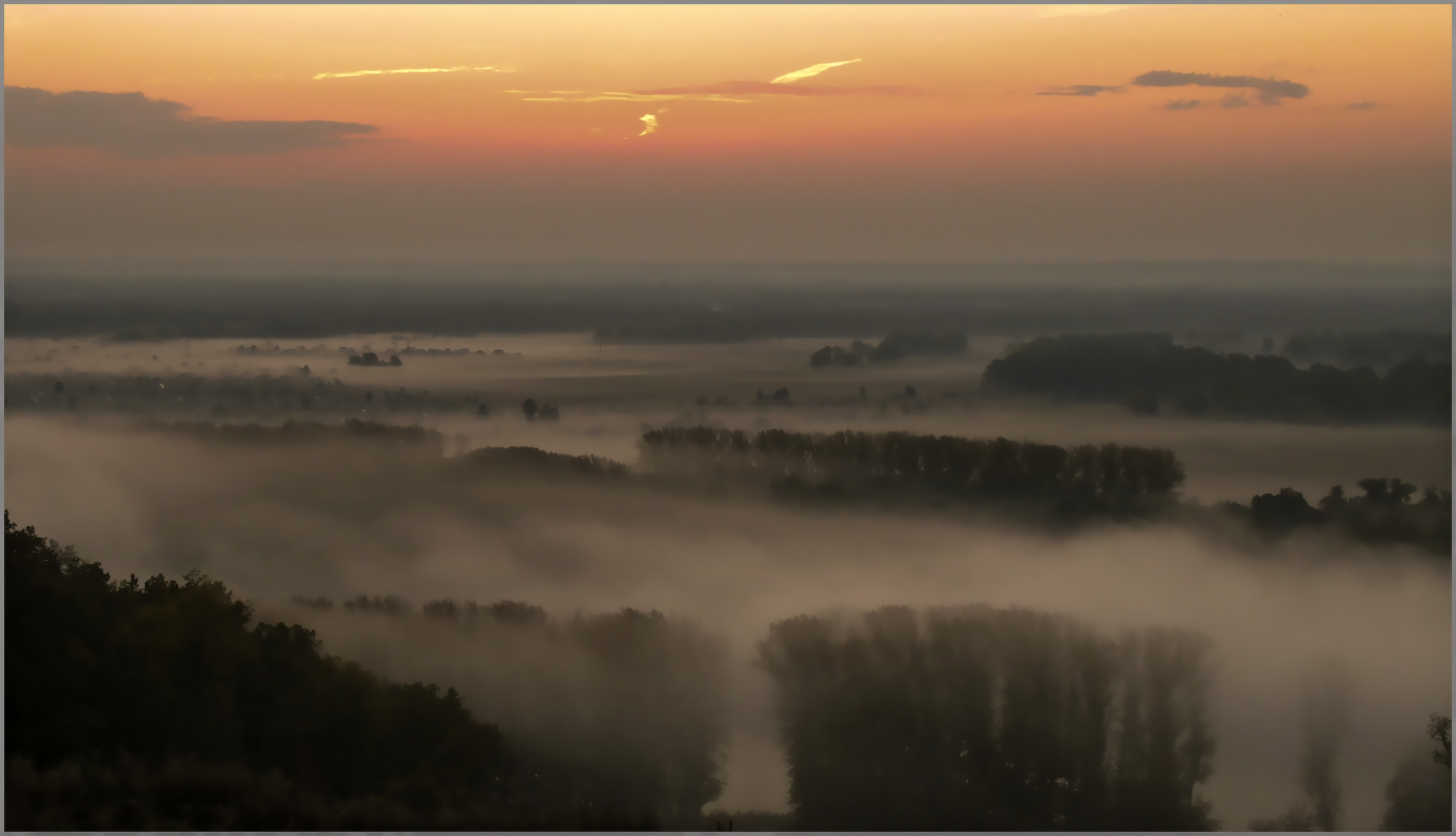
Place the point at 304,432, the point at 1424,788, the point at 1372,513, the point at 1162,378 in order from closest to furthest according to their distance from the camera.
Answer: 1. the point at 1424,788
2. the point at 1372,513
3. the point at 304,432
4. the point at 1162,378

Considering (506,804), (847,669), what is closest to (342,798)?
(506,804)

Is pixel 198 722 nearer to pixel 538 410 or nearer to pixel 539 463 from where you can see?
pixel 539 463

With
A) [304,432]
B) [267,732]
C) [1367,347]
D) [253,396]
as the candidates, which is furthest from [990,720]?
[253,396]

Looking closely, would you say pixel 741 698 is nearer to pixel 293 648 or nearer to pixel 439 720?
pixel 439 720

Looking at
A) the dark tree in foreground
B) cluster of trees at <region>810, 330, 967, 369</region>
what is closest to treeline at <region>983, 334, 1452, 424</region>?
cluster of trees at <region>810, 330, 967, 369</region>

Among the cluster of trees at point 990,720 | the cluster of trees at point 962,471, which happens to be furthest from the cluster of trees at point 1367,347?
the cluster of trees at point 990,720
